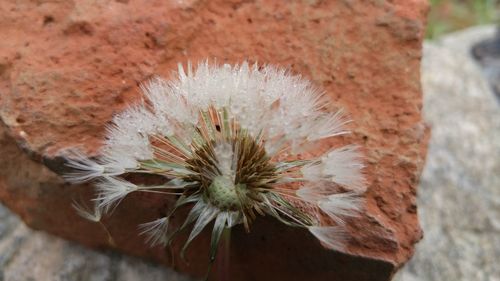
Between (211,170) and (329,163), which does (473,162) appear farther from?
(211,170)

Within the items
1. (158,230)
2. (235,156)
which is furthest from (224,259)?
(235,156)

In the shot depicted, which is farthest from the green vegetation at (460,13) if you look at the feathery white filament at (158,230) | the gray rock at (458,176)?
the feathery white filament at (158,230)

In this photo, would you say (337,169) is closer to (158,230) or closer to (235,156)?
(235,156)

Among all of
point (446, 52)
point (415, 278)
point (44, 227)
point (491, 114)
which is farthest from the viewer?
point (446, 52)

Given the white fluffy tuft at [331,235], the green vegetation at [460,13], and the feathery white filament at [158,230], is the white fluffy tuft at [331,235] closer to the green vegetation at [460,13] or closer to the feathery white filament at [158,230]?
the feathery white filament at [158,230]

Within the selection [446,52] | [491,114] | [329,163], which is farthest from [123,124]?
[446,52]

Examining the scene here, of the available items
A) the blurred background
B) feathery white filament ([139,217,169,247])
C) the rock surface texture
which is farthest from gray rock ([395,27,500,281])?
feathery white filament ([139,217,169,247])

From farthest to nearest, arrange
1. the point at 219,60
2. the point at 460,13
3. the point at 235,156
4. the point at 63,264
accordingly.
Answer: the point at 460,13, the point at 63,264, the point at 219,60, the point at 235,156
